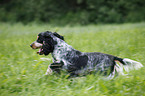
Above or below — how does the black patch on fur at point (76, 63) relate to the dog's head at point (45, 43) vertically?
below

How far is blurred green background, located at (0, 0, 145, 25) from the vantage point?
808 inches

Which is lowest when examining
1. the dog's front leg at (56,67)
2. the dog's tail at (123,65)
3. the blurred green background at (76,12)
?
the dog's tail at (123,65)

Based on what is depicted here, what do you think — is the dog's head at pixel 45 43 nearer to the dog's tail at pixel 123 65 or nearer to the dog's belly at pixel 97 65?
the dog's belly at pixel 97 65

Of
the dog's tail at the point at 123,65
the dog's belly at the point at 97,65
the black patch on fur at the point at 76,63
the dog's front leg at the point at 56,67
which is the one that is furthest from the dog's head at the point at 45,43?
the dog's tail at the point at 123,65

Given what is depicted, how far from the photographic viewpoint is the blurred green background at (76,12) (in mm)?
20531

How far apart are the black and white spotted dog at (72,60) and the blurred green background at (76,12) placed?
712 inches

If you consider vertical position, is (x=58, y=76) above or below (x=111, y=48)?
below

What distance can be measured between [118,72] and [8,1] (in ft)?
80.0

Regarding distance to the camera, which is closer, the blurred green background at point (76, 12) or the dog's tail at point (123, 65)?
the dog's tail at point (123, 65)

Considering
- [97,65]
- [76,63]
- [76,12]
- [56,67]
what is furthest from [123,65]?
[76,12]

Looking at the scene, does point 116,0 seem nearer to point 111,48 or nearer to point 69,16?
point 69,16

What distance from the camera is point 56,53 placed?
326cm

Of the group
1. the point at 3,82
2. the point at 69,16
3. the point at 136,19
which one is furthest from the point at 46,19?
the point at 3,82

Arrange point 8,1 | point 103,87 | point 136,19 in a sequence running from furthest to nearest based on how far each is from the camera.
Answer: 1. point 8,1
2. point 136,19
3. point 103,87
